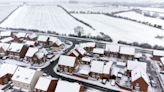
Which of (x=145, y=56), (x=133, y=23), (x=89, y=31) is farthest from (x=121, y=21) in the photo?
(x=145, y=56)

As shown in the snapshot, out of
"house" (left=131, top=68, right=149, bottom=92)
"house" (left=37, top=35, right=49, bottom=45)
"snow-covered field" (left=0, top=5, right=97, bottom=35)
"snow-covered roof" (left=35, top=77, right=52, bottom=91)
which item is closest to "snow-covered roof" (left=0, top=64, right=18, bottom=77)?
"snow-covered roof" (left=35, top=77, right=52, bottom=91)

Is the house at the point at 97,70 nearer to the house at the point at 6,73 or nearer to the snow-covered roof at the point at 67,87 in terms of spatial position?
the snow-covered roof at the point at 67,87

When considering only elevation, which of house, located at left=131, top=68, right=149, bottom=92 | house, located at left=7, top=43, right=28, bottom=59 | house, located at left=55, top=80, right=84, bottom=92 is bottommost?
house, located at left=131, top=68, right=149, bottom=92

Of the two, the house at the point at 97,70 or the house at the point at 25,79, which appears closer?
the house at the point at 25,79

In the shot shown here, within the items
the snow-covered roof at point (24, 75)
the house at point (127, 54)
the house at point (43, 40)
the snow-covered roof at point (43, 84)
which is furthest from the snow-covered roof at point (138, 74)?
the house at point (43, 40)

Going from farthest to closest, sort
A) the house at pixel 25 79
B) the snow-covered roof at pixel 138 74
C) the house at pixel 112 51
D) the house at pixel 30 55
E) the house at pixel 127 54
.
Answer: the house at pixel 112 51
the house at pixel 127 54
the house at pixel 30 55
the snow-covered roof at pixel 138 74
the house at pixel 25 79

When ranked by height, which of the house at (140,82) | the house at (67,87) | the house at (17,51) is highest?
the house at (17,51)

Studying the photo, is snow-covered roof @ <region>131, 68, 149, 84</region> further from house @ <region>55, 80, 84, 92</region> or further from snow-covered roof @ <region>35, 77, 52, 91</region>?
snow-covered roof @ <region>35, 77, 52, 91</region>

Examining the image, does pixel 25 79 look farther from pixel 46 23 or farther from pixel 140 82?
pixel 46 23

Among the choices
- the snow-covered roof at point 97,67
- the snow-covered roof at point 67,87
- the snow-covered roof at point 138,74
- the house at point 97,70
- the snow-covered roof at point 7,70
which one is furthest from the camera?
the snow-covered roof at point 97,67
